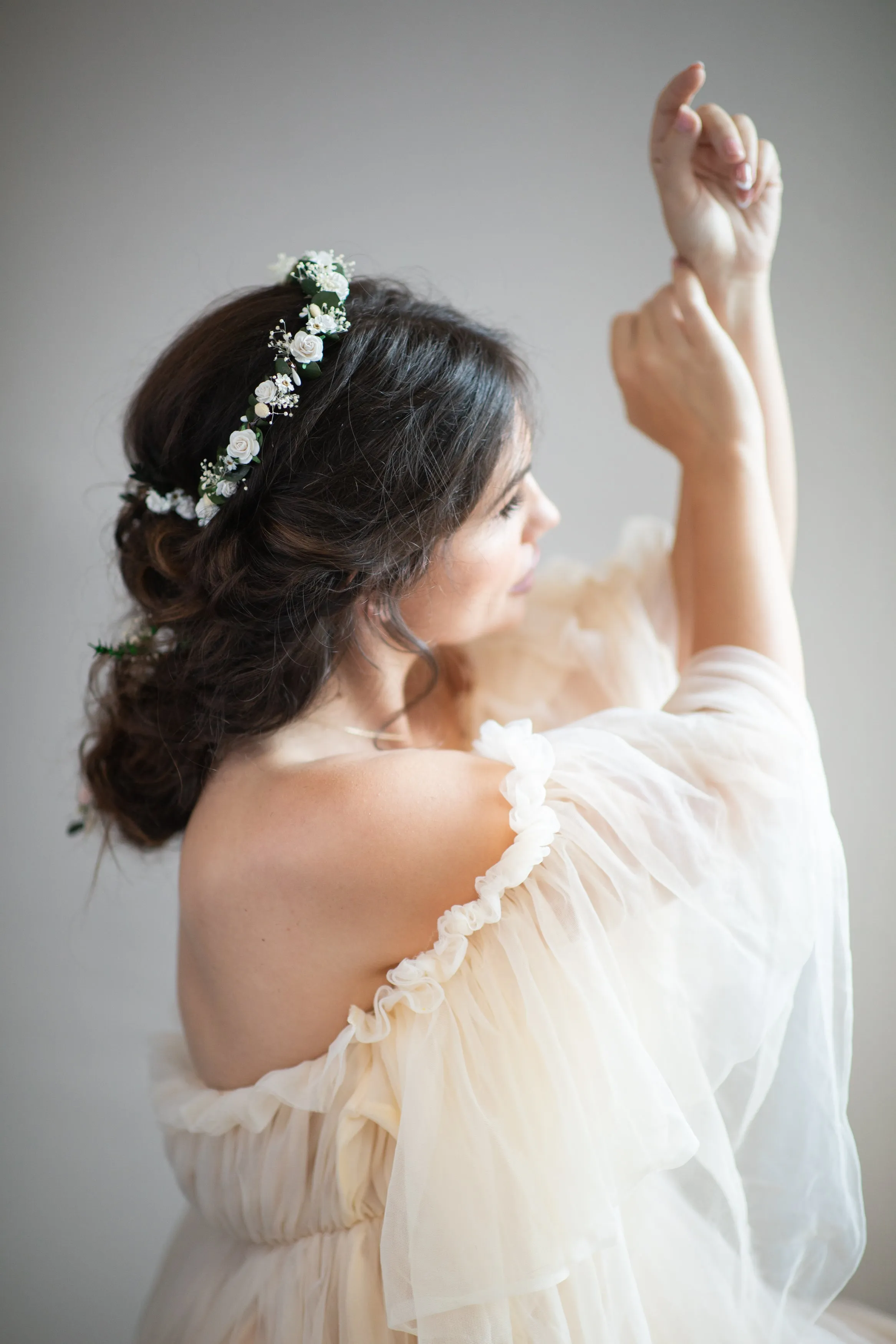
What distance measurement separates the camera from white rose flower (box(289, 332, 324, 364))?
816 mm

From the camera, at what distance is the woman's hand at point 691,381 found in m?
0.99

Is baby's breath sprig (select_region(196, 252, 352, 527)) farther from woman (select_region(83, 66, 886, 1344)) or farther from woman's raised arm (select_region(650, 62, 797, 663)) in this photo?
woman's raised arm (select_region(650, 62, 797, 663))

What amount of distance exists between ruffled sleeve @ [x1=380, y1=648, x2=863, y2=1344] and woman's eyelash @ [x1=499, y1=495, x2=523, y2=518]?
246mm

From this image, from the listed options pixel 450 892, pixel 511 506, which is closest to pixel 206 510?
pixel 511 506

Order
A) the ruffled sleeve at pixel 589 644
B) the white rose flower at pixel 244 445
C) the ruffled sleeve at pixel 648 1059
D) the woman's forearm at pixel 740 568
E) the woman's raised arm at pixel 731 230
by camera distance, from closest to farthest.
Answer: the ruffled sleeve at pixel 648 1059
the white rose flower at pixel 244 445
the woman's forearm at pixel 740 568
the woman's raised arm at pixel 731 230
the ruffled sleeve at pixel 589 644

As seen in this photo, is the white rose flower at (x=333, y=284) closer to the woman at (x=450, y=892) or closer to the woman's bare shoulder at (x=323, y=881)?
the woman at (x=450, y=892)

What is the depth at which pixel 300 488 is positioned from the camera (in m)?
0.82

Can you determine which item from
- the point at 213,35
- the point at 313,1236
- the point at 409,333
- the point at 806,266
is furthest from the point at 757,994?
the point at 213,35

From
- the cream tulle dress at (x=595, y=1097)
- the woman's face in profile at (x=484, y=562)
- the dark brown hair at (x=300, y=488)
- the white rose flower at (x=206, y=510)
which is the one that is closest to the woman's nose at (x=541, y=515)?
the woman's face in profile at (x=484, y=562)

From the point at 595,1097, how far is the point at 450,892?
0.20m

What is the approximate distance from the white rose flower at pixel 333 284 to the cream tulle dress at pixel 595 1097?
452mm

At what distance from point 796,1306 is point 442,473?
2.85 feet

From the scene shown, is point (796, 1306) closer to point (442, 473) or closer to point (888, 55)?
point (442, 473)

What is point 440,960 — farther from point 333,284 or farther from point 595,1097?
point 333,284
